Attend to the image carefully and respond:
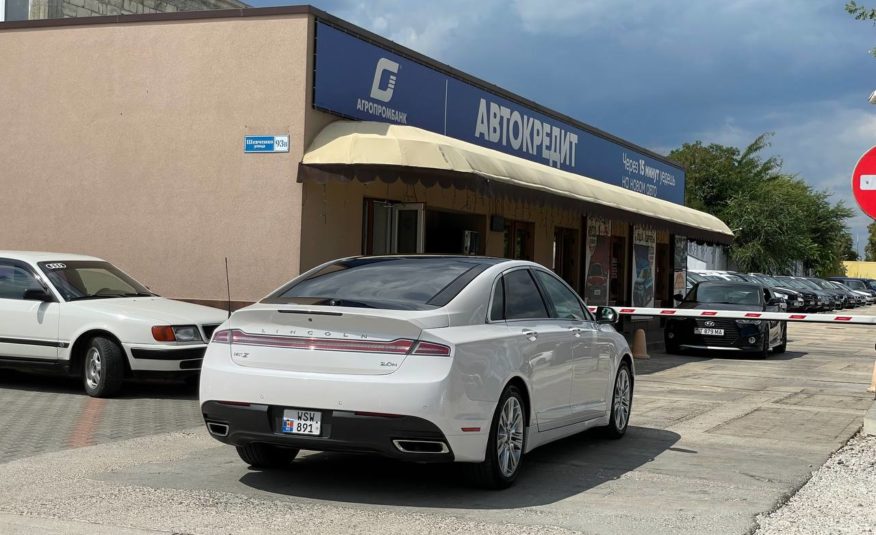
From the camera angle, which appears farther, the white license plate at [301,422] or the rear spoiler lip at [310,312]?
the rear spoiler lip at [310,312]

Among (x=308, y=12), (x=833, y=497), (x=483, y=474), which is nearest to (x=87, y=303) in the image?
(x=308, y=12)

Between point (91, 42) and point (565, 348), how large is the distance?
11044 millimetres

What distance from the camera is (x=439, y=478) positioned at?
7246mm

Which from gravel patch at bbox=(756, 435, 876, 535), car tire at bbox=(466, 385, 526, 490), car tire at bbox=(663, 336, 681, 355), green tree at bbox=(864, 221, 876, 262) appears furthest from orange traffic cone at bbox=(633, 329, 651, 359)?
green tree at bbox=(864, 221, 876, 262)

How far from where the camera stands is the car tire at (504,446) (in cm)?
659

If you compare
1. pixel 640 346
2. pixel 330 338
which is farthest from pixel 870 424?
pixel 640 346

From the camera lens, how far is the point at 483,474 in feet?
21.8

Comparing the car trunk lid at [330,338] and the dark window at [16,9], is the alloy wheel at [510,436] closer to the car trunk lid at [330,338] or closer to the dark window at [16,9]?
the car trunk lid at [330,338]

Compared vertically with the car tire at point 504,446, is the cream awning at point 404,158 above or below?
above

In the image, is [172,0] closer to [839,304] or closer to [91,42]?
[91,42]

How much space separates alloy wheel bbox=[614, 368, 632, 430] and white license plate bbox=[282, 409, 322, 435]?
11.7ft

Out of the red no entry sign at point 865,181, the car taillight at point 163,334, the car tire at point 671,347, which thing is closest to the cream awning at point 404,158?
Result: the car taillight at point 163,334

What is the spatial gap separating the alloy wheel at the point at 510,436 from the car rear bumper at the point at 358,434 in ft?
1.84

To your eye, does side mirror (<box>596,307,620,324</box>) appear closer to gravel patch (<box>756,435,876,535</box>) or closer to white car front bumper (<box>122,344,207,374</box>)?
gravel patch (<box>756,435,876,535</box>)
